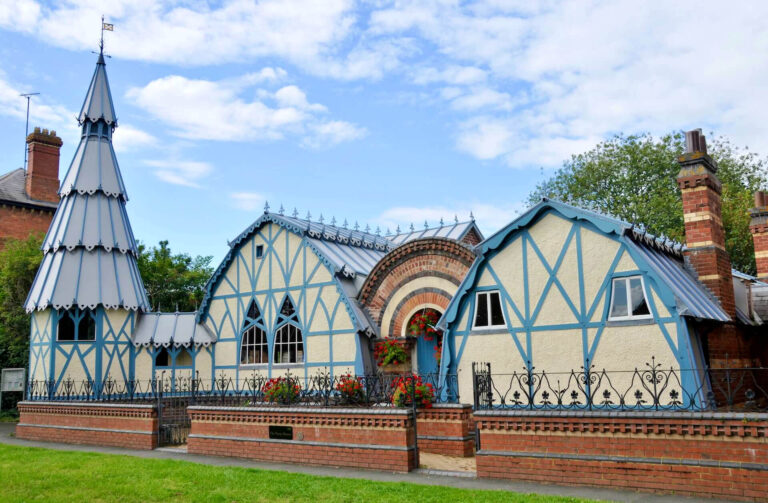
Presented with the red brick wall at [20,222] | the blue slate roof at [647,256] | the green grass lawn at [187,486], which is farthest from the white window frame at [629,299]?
the red brick wall at [20,222]

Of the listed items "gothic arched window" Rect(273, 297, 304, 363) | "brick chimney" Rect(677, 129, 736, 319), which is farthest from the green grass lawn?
"gothic arched window" Rect(273, 297, 304, 363)

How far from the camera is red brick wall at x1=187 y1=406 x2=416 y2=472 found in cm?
1170

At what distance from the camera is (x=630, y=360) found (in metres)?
13.1

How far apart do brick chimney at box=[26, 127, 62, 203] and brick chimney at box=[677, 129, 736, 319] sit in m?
30.5

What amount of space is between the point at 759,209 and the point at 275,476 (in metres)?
16.0

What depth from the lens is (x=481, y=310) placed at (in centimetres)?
1533

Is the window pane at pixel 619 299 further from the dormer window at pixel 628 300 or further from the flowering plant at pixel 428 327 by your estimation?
the flowering plant at pixel 428 327

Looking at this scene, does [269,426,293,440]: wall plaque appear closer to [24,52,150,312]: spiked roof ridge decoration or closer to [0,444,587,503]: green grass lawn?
[0,444,587,503]: green grass lawn

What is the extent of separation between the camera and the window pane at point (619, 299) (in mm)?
13430

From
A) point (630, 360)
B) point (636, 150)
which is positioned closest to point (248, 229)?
point (630, 360)

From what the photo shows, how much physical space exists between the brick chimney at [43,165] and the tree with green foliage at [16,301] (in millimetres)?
7678

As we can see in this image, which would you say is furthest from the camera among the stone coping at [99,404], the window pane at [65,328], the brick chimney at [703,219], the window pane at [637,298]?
the window pane at [65,328]

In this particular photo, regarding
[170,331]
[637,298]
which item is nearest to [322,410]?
[637,298]

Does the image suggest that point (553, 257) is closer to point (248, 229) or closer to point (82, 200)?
point (248, 229)
